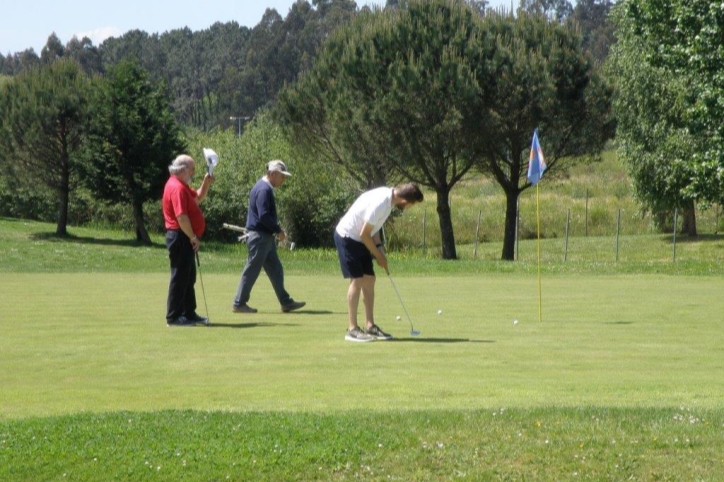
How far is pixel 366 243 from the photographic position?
12359mm

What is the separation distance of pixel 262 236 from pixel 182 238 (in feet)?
5.72

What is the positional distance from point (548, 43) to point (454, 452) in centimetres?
3444

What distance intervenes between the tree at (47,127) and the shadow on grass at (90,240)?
671 mm

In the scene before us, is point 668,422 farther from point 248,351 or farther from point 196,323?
point 196,323

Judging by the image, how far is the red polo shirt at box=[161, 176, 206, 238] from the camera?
46.6 feet

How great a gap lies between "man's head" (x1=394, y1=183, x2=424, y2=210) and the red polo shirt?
9.37 ft

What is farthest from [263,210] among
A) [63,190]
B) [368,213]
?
[63,190]

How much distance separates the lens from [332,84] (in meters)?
42.6

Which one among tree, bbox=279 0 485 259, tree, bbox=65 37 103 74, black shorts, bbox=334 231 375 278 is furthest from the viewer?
tree, bbox=65 37 103 74

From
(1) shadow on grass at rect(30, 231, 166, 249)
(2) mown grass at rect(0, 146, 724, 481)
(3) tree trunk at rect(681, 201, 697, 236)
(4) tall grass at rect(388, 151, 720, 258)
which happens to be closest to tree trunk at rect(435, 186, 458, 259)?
(4) tall grass at rect(388, 151, 720, 258)

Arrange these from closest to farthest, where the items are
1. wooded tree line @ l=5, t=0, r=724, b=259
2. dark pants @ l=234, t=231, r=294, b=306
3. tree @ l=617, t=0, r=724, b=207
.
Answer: dark pants @ l=234, t=231, r=294, b=306
tree @ l=617, t=0, r=724, b=207
wooded tree line @ l=5, t=0, r=724, b=259

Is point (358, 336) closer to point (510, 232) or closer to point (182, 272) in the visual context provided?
point (182, 272)

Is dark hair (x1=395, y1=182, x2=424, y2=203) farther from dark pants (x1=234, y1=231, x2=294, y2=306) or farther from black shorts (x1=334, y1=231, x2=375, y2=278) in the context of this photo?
dark pants (x1=234, y1=231, x2=294, y2=306)

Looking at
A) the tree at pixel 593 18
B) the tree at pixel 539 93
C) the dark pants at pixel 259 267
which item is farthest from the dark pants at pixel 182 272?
the tree at pixel 593 18
